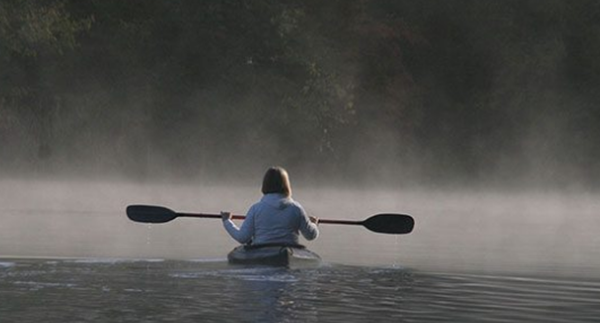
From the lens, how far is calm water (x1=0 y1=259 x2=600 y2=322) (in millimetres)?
14578

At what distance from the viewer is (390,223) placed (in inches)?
850

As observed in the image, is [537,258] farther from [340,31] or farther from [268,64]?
[340,31]

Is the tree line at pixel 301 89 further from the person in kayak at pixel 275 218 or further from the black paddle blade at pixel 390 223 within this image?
the person in kayak at pixel 275 218

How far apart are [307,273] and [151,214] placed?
3512 mm

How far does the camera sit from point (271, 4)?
58.1 m

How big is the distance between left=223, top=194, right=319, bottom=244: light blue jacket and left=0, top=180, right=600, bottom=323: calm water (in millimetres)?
578

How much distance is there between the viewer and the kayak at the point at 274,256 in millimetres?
19219

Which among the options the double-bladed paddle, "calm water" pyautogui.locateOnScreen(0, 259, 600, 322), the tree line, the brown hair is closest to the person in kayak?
the brown hair

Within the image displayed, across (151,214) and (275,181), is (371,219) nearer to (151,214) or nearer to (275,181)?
(275,181)

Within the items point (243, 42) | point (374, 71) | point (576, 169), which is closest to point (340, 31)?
point (374, 71)

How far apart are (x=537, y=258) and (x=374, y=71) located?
40.6 metres

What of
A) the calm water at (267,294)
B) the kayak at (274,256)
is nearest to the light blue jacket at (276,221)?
the kayak at (274,256)

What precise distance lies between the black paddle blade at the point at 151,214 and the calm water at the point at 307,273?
0.48 m

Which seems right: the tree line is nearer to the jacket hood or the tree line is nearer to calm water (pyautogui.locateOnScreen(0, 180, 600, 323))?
calm water (pyautogui.locateOnScreen(0, 180, 600, 323))
